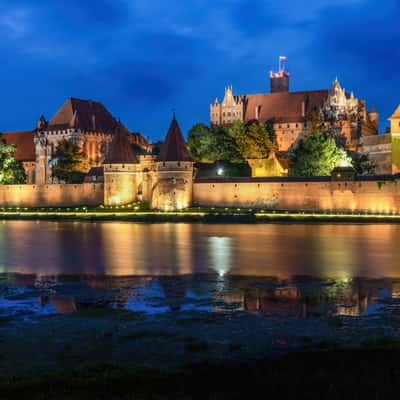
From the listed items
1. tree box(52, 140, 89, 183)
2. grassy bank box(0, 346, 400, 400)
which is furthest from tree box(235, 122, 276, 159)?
grassy bank box(0, 346, 400, 400)

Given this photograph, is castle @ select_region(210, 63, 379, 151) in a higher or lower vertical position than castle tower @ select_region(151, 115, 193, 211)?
higher

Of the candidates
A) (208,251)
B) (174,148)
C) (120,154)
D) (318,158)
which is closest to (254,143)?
(318,158)

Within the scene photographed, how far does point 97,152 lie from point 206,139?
12584 millimetres

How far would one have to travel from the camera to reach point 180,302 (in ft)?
44.2

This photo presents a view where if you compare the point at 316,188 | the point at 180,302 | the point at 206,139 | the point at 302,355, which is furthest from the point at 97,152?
the point at 302,355

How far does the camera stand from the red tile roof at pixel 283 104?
72625 mm

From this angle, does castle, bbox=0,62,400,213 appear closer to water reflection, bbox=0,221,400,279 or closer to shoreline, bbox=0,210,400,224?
shoreline, bbox=0,210,400,224

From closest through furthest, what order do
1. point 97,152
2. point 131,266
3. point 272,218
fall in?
point 131,266 < point 272,218 < point 97,152

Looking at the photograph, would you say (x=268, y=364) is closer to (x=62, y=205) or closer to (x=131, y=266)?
(x=131, y=266)

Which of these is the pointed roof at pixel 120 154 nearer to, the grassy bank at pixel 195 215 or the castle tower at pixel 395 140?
the grassy bank at pixel 195 215

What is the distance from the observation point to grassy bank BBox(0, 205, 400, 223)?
39.4 meters

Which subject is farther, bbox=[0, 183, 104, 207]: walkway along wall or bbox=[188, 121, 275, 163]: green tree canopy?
bbox=[188, 121, 275, 163]: green tree canopy

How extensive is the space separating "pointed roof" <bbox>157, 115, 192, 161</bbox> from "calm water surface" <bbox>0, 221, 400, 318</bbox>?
14.9 meters

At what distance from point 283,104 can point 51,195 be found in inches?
1237
